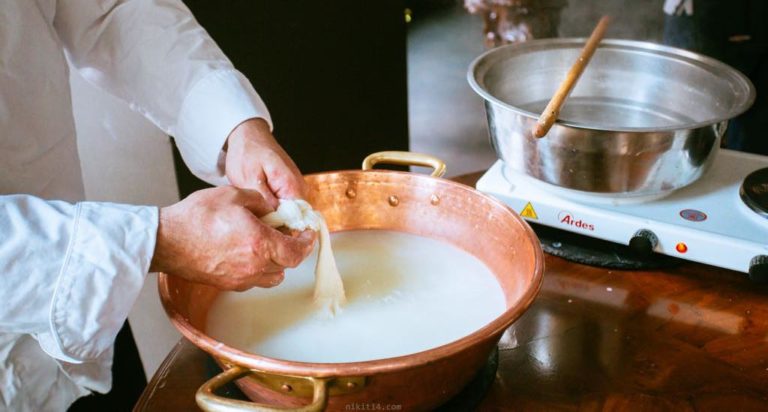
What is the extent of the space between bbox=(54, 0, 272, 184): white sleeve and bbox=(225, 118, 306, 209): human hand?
28 millimetres

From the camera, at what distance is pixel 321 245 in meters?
1.06

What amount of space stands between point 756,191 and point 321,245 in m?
0.84

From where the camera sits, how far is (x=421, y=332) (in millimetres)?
963

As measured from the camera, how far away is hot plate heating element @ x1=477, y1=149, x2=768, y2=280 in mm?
1151

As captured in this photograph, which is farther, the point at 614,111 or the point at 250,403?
the point at 614,111

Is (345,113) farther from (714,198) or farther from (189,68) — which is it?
(714,198)

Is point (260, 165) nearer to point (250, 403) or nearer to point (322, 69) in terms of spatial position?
point (250, 403)

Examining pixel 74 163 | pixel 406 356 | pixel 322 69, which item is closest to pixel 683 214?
pixel 406 356

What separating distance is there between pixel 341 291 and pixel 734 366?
0.64 metres

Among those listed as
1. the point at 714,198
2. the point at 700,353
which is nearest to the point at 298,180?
the point at 700,353

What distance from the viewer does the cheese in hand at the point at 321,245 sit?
0.97 meters

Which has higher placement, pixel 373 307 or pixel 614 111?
pixel 614 111

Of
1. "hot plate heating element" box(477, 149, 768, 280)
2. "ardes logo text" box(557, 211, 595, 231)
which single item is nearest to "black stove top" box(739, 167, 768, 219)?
"hot plate heating element" box(477, 149, 768, 280)

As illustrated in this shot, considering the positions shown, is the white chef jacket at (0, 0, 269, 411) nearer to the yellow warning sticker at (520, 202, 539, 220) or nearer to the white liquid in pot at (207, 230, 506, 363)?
the white liquid in pot at (207, 230, 506, 363)
